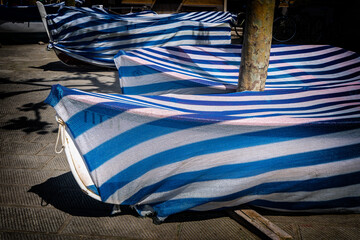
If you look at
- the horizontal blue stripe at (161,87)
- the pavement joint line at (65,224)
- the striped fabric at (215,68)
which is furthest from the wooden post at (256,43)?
the pavement joint line at (65,224)

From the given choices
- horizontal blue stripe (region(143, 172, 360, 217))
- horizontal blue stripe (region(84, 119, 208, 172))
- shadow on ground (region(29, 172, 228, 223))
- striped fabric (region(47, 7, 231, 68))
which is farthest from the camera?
striped fabric (region(47, 7, 231, 68))

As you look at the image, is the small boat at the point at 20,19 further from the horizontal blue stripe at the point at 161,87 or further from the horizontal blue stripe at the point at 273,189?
the horizontal blue stripe at the point at 273,189

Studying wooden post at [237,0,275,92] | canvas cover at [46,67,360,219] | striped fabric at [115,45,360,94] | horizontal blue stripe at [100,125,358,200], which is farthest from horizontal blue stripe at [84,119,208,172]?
striped fabric at [115,45,360,94]

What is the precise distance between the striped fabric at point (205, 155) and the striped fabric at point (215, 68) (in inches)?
76.4

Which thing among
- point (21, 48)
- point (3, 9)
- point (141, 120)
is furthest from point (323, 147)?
point (3, 9)

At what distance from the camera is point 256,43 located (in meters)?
3.48

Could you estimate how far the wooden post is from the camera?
3309 millimetres

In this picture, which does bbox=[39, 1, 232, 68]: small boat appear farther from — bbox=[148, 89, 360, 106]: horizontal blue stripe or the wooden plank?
the wooden plank

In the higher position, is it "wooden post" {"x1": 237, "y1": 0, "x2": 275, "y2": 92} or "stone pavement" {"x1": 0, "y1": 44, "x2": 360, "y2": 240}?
"wooden post" {"x1": 237, "y1": 0, "x2": 275, "y2": 92}

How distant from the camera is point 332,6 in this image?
12.4 meters

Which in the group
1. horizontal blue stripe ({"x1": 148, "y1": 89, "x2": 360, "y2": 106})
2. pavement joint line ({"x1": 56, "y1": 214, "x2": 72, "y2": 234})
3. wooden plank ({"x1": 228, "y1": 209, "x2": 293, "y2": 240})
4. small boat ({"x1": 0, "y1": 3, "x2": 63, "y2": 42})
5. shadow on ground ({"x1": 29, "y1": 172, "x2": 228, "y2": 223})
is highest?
small boat ({"x1": 0, "y1": 3, "x2": 63, "y2": 42})

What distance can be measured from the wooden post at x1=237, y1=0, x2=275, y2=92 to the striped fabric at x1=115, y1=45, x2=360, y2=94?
23.5 inches

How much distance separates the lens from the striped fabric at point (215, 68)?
14.5 ft

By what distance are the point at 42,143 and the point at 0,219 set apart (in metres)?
1.63
